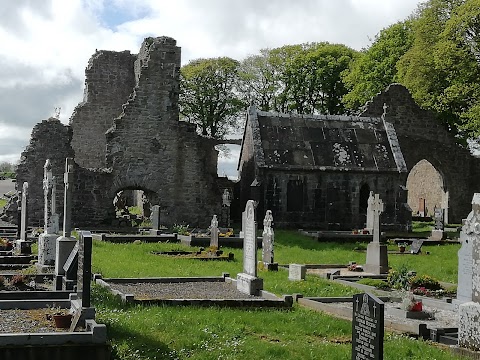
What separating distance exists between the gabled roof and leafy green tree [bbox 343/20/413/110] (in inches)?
577

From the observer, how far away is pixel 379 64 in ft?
167


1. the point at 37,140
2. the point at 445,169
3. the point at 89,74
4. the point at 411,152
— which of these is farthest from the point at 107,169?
the point at 445,169

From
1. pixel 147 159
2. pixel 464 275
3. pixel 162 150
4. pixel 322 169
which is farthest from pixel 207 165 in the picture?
pixel 464 275

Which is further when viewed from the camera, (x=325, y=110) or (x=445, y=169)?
(x=325, y=110)

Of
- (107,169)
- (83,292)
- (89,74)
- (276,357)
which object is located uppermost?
(89,74)

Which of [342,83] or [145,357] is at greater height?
[342,83]

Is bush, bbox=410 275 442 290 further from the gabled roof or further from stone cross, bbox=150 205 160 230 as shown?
the gabled roof

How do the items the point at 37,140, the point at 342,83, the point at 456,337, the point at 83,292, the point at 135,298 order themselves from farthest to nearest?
the point at 342,83, the point at 37,140, the point at 135,298, the point at 456,337, the point at 83,292

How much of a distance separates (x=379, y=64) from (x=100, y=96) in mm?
20546

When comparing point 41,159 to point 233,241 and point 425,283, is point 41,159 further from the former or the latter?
point 425,283

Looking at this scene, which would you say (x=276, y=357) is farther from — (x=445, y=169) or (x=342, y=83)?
(x=342, y=83)

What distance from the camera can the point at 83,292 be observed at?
32.1ft

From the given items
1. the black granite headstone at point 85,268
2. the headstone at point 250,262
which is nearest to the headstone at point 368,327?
the black granite headstone at point 85,268

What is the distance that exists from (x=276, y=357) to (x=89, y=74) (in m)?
33.3
